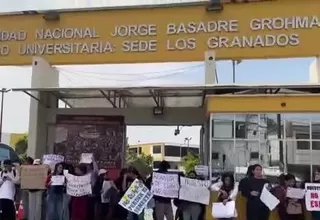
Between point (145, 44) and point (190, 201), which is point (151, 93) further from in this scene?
point (190, 201)

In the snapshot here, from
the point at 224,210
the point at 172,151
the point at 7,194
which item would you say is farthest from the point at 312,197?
the point at 172,151

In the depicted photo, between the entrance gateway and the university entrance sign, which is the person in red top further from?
the university entrance sign

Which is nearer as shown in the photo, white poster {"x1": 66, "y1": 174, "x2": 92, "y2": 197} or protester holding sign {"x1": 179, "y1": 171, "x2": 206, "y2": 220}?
protester holding sign {"x1": 179, "y1": 171, "x2": 206, "y2": 220}

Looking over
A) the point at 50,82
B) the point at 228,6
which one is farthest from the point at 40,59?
the point at 228,6

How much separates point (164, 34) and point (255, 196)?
A: 25.9ft

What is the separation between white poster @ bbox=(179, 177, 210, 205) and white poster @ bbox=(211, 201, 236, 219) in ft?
2.59

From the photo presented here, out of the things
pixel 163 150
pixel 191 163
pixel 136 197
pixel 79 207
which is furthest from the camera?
pixel 163 150

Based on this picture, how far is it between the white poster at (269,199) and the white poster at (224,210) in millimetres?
704

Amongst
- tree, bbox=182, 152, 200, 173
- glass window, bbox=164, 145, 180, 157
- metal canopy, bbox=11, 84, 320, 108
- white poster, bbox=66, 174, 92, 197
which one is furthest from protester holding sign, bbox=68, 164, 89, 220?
glass window, bbox=164, 145, 180, 157

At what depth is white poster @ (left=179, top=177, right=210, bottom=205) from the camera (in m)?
12.3

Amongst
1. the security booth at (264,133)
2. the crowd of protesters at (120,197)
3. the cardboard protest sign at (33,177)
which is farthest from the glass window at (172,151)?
the cardboard protest sign at (33,177)

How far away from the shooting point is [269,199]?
38.4ft

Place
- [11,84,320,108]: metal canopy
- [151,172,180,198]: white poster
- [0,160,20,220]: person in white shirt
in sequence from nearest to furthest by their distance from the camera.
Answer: [151,172,180,198]: white poster → [0,160,20,220]: person in white shirt → [11,84,320,108]: metal canopy

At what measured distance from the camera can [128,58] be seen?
59.9 feet
